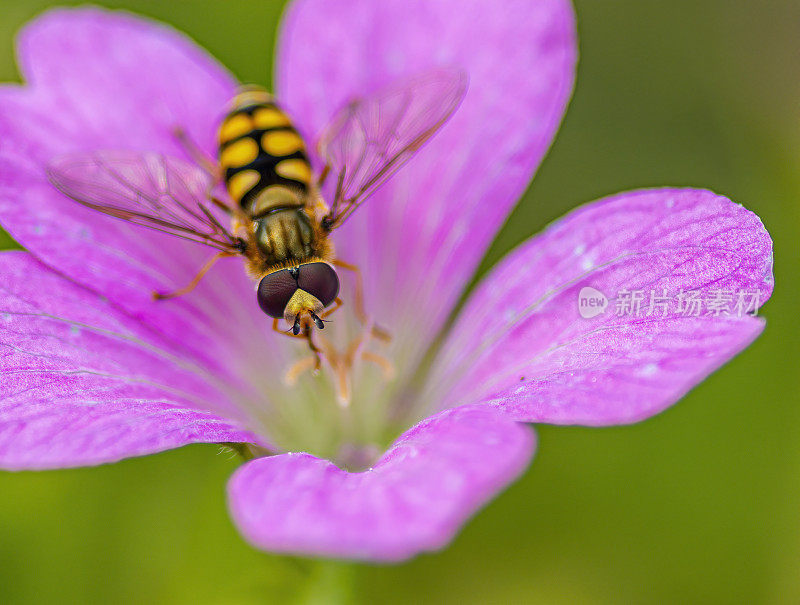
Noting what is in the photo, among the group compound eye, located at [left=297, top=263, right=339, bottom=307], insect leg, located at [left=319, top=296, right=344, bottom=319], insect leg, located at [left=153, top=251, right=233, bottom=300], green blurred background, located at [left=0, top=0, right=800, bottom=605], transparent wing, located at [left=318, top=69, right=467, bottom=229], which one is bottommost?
green blurred background, located at [left=0, top=0, right=800, bottom=605]

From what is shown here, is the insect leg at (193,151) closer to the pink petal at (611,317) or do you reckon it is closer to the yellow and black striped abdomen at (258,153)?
the yellow and black striped abdomen at (258,153)

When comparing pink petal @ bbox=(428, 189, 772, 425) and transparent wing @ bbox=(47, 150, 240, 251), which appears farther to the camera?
transparent wing @ bbox=(47, 150, 240, 251)

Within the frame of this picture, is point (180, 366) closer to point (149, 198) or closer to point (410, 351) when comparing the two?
point (149, 198)

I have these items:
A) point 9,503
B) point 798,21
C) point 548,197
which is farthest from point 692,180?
point 9,503

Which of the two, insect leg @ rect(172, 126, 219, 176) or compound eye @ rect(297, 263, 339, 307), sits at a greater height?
compound eye @ rect(297, 263, 339, 307)

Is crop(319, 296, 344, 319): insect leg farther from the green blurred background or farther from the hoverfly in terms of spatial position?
the green blurred background

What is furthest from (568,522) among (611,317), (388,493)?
(388,493)

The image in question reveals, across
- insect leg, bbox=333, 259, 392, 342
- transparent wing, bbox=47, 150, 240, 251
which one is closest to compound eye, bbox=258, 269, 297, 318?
transparent wing, bbox=47, 150, 240, 251

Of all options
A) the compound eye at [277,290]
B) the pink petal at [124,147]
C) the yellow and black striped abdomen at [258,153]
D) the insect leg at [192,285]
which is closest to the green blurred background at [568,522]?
the pink petal at [124,147]
